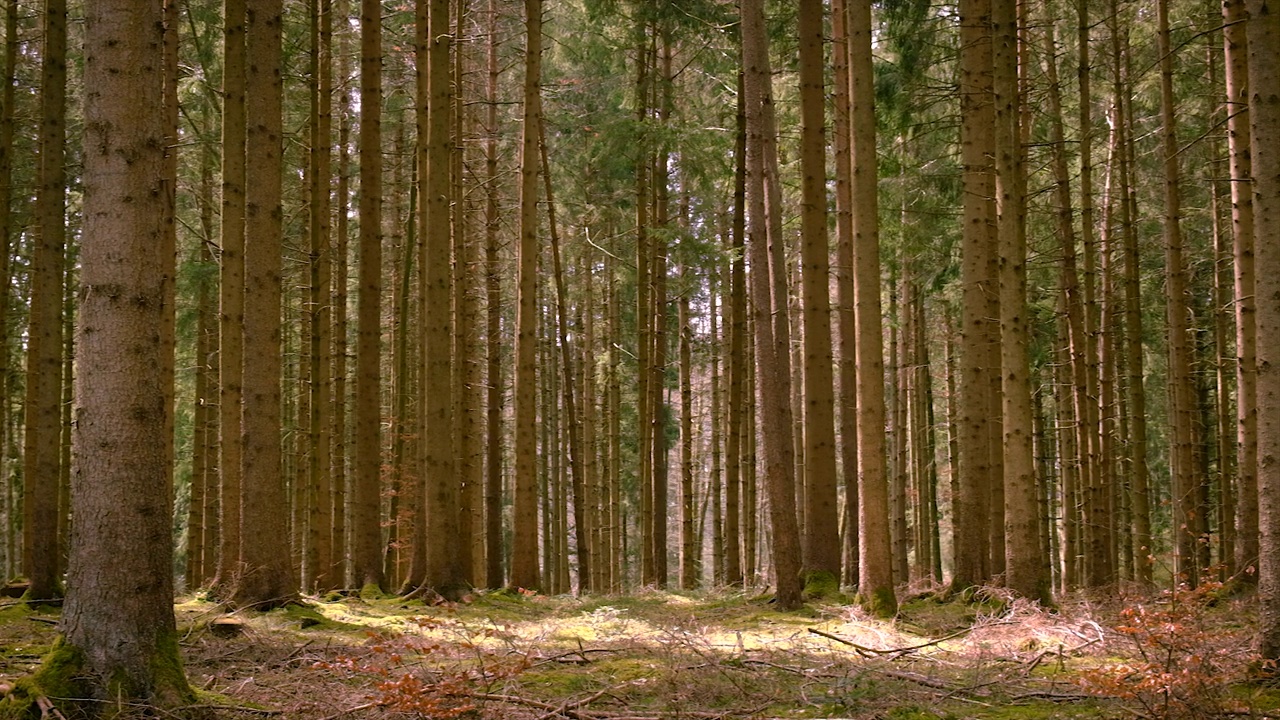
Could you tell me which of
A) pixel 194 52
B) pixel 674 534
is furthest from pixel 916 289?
pixel 674 534

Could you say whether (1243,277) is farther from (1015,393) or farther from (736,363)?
(736,363)

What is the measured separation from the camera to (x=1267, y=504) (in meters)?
6.43

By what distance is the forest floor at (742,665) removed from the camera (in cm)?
579

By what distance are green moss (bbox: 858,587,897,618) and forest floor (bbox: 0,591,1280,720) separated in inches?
8.1

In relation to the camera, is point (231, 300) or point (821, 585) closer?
point (231, 300)

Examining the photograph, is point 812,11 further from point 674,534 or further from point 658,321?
point 674,534

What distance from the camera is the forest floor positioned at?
579 cm

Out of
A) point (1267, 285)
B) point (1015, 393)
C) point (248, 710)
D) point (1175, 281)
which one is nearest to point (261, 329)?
point (248, 710)

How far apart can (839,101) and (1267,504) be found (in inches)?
313

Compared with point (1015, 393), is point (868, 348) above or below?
above

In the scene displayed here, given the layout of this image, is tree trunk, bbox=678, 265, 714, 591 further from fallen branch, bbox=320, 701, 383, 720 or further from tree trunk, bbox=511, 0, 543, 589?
fallen branch, bbox=320, 701, 383, 720

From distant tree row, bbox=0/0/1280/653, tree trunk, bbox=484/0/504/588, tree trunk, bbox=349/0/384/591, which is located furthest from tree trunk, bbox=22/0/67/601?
tree trunk, bbox=484/0/504/588

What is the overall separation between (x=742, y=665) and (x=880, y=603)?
3320 mm

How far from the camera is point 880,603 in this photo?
10109 millimetres
